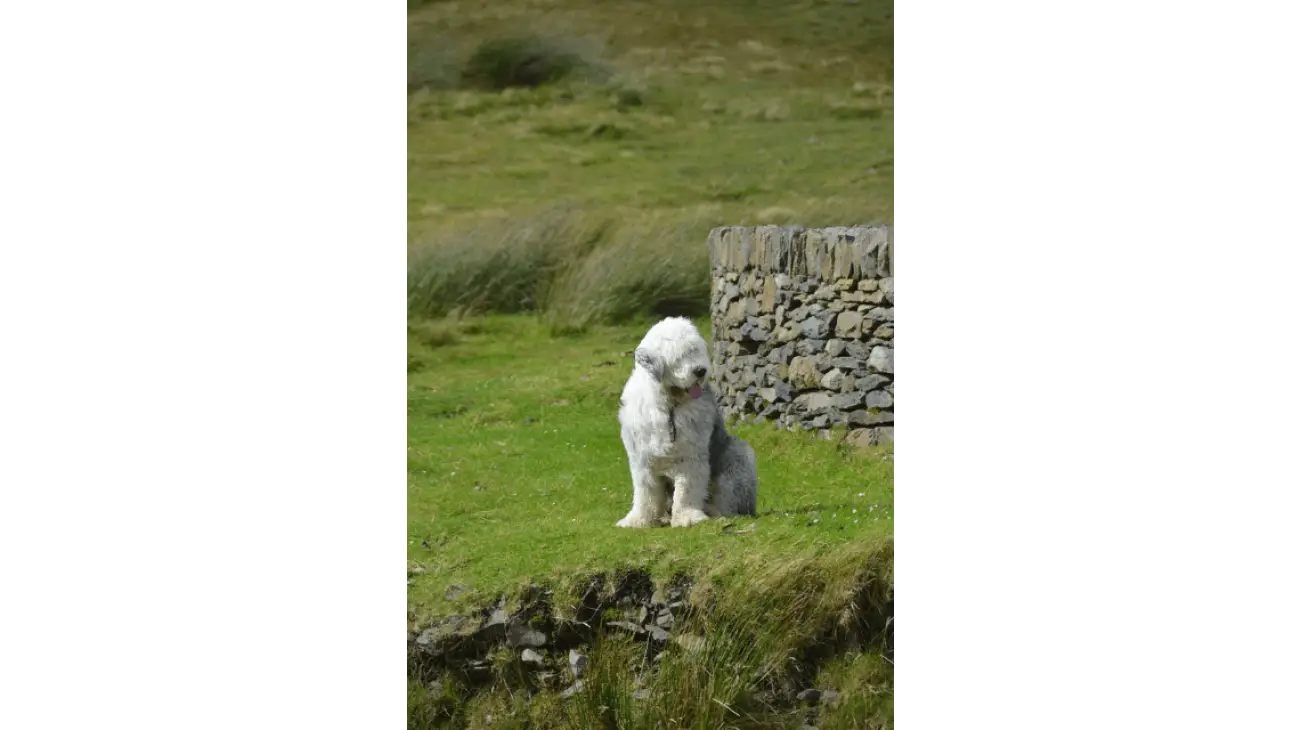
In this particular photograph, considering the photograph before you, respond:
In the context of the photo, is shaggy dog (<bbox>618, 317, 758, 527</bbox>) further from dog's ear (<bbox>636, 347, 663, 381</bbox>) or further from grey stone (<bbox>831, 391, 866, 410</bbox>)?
grey stone (<bbox>831, 391, 866, 410</bbox>)

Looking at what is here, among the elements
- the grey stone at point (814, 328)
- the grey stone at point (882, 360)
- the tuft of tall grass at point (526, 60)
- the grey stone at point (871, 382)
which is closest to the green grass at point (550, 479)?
the grey stone at point (871, 382)

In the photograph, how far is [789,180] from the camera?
860cm

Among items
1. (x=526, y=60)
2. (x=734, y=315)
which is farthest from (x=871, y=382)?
(x=526, y=60)

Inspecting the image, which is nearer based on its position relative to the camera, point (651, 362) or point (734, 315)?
point (651, 362)

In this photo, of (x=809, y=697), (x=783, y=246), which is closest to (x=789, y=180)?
(x=783, y=246)

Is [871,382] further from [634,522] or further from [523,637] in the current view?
[523,637]

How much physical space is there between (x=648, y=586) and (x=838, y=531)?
39.8 inches

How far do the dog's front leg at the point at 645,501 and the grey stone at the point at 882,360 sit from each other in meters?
1.31

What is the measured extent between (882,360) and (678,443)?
47.0 inches

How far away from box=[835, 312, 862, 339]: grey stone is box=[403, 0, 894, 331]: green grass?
0.50 meters

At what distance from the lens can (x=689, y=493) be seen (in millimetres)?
8195

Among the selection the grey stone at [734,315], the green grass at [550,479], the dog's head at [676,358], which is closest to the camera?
the green grass at [550,479]

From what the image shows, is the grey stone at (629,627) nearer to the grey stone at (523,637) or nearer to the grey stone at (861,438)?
the grey stone at (523,637)

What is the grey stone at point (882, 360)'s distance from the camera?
27.7 ft
